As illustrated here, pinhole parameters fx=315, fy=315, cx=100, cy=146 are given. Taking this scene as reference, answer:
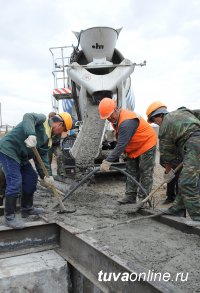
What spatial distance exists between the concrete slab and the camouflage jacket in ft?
5.64

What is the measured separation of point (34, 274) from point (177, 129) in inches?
80.9

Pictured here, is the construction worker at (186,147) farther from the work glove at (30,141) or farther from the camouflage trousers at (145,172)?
the work glove at (30,141)

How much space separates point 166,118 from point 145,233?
128 centimetres

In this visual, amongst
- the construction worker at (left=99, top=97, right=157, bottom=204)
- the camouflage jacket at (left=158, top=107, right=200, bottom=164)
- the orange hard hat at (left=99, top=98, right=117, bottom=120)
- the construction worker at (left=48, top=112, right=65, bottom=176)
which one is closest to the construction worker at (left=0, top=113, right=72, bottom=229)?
the orange hard hat at (left=99, top=98, right=117, bottom=120)

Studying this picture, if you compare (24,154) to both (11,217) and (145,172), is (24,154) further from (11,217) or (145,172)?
(145,172)

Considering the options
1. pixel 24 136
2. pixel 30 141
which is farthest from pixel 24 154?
pixel 30 141

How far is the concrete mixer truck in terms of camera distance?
665 cm

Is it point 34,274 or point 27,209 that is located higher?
point 27,209

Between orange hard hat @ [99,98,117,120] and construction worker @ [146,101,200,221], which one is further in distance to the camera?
orange hard hat @ [99,98,117,120]

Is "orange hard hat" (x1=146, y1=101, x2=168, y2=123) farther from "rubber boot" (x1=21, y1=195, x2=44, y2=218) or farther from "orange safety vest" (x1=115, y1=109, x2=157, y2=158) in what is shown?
"rubber boot" (x1=21, y1=195, x2=44, y2=218)

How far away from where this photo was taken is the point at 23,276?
2.74 metres

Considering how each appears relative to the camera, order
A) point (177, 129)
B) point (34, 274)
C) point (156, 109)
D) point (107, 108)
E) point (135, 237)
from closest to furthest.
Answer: point (34, 274) → point (135, 237) → point (177, 129) → point (156, 109) → point (107, 108)

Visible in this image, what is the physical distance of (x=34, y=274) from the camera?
2.79 metres

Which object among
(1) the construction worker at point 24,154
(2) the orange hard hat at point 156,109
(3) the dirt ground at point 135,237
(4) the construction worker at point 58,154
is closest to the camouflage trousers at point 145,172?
(3) the dirt ground at point 135,237
